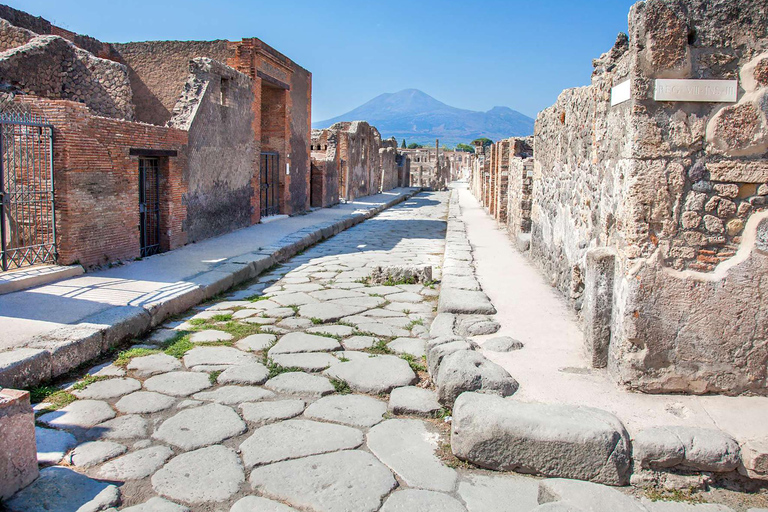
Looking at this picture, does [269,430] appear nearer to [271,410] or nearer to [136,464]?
[271,410]

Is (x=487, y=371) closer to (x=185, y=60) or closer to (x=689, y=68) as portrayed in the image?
(x=689, y=68)

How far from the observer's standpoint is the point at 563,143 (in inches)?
248

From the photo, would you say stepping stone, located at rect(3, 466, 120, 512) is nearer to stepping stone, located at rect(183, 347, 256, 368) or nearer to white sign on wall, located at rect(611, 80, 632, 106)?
stepping stone, located at rect(183, 347, 256, 368)

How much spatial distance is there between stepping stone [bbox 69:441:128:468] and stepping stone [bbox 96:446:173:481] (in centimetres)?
6

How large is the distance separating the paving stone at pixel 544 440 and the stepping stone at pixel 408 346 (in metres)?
1.58

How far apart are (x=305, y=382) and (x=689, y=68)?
Result: 2810mm

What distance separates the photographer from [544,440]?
276 cm

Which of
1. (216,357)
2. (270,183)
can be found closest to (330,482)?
(216,357)

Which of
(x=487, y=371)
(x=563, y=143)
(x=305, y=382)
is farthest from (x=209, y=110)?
(x=487, y=371)

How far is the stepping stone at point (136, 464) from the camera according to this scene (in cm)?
274

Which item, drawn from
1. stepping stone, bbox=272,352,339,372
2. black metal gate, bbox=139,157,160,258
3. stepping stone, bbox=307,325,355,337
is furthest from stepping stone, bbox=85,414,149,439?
black metal gate, bbox=139,157,160,258

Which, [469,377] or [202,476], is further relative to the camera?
[469,377]

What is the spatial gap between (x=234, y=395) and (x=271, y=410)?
0.36 metres

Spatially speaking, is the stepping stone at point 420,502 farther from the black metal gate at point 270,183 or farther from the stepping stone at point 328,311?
the black metal gate at point 270,183
